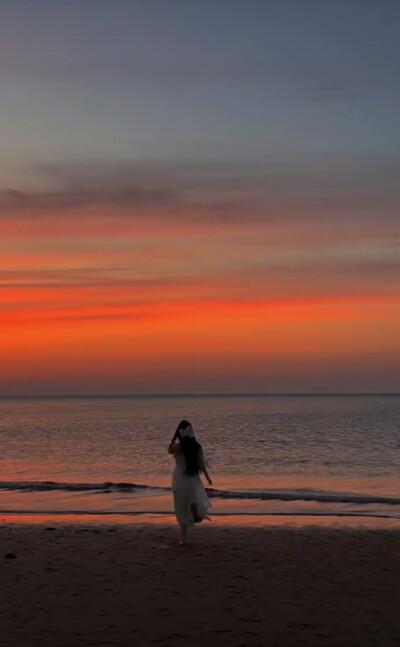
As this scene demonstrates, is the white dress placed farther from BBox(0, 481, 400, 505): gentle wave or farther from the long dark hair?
BBox(0, 481, 400, 505): gentle wave

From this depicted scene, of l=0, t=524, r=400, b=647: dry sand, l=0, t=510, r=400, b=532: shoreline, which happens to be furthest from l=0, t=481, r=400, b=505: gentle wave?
l=0, t=524, r=400, b=647: dry sand

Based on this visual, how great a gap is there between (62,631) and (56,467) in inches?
1170

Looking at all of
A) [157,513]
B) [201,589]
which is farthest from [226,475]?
[201,589]

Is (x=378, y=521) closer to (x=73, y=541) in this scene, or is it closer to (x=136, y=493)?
(x=73, y=541)

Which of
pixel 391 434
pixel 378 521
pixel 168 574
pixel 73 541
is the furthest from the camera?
pixel 391 434

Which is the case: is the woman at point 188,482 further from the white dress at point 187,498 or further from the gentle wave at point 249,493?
the gentle wave at point 249,493

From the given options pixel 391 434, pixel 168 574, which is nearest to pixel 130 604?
pixel 168 574

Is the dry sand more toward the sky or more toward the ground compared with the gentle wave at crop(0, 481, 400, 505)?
more toward the sky

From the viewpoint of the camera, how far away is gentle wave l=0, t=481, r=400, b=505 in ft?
74.6

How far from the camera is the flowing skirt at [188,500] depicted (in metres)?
13.4

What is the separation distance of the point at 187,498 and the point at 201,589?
3.46 metres

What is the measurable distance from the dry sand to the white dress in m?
0.51

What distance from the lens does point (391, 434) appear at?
206 ft

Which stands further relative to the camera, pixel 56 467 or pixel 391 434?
pixel 391 434
